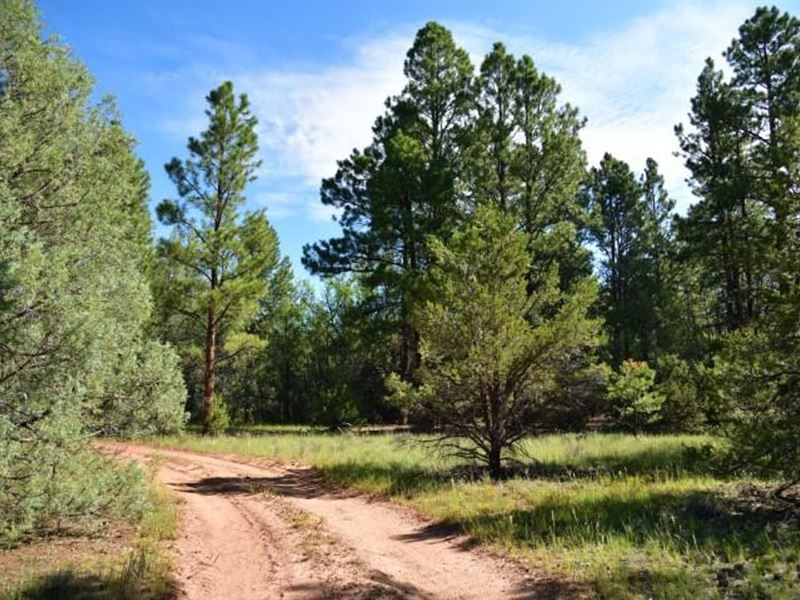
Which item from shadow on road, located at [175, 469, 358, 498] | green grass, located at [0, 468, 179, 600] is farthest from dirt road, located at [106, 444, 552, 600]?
green grass, located at [0, 468, 179, 600]

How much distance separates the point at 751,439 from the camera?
789cm

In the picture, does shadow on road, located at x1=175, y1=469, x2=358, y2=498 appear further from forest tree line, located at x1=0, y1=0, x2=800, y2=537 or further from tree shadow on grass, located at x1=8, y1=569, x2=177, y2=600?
tree shadow on grass, located at x1=8, y1=569, x2=177, y2=600

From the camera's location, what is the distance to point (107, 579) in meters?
6.46

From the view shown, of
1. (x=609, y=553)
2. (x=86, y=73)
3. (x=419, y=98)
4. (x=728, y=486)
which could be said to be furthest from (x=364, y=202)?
(x=609, y=553)

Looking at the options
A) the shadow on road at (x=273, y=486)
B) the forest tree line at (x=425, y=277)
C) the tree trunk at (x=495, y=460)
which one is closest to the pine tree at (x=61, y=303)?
the forest tree line at (x=425, y=277)

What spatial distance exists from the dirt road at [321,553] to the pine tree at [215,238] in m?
13.0

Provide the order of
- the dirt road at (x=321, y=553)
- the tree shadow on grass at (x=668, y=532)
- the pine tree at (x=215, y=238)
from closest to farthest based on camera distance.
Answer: the tree shadow on grass at (x=668, y=532)
the dirt road at (x=321, y=553)
the pine tree at (x=215, y=238)

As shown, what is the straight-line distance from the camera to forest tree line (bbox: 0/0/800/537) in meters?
7.71

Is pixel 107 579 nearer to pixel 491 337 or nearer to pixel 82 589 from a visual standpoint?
pixel 82 589

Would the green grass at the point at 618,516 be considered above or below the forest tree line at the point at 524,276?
below

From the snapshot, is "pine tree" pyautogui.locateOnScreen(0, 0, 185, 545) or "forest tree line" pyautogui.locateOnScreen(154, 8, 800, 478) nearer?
"pine tree" pyautogui.locateOnScreen(0, 0, 185, 545)

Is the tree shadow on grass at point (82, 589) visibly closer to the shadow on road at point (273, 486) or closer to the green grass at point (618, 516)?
the green grass at point (618, 516)

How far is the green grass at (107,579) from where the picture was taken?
595cm

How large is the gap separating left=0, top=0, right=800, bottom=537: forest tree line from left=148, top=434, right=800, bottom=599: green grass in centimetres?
114
